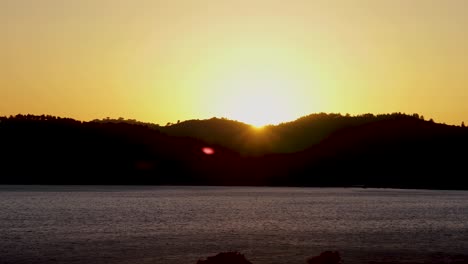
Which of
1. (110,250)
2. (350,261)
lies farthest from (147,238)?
(350,261)

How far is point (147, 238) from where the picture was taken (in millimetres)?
115188

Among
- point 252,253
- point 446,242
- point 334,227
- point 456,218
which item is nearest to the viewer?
point 252,253

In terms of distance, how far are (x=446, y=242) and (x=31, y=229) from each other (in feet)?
215

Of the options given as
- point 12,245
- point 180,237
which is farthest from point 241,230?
point 12,245

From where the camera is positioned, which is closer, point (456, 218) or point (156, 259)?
point (156, 259)

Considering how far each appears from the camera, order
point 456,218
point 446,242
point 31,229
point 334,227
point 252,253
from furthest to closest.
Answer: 1. point 456,218
2. point 334,227
3. point 31,229
4. point 446,242
5. point 252,253

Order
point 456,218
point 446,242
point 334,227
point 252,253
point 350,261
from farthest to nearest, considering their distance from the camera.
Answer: point 456,218
point 334,227
point 446,242
point 252,253
point 350,261

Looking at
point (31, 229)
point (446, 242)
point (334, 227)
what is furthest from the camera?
point (334, 227)

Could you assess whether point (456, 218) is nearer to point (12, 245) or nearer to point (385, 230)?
point (385, 230)

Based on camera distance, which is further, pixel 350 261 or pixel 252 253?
pixel 252 253

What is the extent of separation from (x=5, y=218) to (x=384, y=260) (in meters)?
90.8

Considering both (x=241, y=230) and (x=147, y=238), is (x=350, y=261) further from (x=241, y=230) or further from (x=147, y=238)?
(x=241, y=230)

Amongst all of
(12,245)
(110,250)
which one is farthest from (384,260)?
(12,245)

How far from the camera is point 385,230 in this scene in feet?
444
